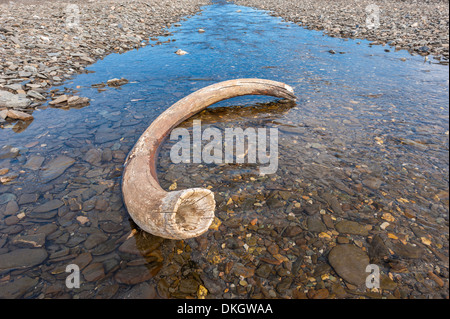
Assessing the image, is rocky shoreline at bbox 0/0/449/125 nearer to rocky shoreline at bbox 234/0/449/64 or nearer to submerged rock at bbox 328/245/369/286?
rocky shoreline at bbox 234/0/449/64

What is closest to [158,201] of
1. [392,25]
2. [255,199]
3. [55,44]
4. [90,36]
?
[255,199]

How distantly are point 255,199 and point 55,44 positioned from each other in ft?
37.1

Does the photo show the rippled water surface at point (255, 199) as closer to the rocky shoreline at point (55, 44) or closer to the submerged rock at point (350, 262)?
the submerged rock at point (350, 262)

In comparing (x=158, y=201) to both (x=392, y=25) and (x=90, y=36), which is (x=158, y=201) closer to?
(x=90, y=36)

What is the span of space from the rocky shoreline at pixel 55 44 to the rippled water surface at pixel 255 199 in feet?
3.13

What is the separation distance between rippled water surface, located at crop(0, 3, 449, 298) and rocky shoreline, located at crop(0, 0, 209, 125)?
954 millimetres

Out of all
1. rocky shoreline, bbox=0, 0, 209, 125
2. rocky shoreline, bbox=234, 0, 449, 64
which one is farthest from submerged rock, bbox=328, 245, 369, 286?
rocky shoreline, bbox=234, 0, 449, 64

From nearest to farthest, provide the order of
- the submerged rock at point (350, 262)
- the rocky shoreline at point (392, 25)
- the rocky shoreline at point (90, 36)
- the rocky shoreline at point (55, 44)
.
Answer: the submerged rock at point (350, 262)
the rocky shoreline at point (55, 44)
the rocky shoreline at point (90, 36)
the rocky shoreline at point (392, 25)

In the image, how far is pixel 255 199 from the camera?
12.8 ft

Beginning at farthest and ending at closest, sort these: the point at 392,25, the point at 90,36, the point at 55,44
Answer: the point at 392,25, the point at 90,36, the point at 55,44

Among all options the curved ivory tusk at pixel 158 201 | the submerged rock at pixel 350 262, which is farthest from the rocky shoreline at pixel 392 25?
the curved ivory tusk at pixel 158 201

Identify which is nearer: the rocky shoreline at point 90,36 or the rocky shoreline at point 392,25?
the rocky shoreline at point 90,36

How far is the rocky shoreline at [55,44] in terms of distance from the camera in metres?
6.71

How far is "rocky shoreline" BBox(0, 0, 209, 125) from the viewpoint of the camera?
6715mm
